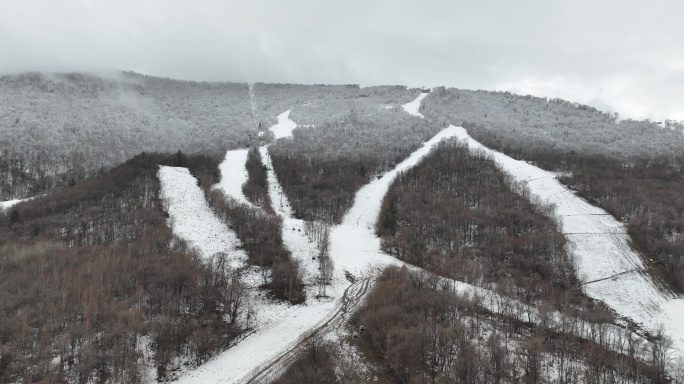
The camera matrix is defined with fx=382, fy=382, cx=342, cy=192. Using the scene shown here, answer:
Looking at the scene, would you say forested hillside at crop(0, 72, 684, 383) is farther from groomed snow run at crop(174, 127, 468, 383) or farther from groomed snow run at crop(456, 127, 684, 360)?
groomed snow run at crop(456, 127, 684, 360)

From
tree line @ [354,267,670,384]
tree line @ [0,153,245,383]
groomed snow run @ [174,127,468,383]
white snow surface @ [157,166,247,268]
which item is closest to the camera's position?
tree line @ [354,267,670,384]

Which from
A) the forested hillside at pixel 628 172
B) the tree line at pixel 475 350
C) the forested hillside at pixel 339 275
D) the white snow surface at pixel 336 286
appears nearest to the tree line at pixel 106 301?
the forested hillside at pixel 339 275

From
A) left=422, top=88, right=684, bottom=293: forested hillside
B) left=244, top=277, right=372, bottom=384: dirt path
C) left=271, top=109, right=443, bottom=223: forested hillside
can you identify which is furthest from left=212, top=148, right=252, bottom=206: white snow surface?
left=422, top=88, right=684, bottom=293: forested hillside

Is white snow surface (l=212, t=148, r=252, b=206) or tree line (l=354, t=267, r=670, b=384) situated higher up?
white snow surface (l=212, t=148, r=252, b=206)

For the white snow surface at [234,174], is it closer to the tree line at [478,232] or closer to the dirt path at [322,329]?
the tree line at [478,232]

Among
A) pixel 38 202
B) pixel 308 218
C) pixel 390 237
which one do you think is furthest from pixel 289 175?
pixel 38 202

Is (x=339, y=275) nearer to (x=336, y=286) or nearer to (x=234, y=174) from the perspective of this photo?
(x=336, y=286)

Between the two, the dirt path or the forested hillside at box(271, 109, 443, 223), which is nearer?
the dirt path
